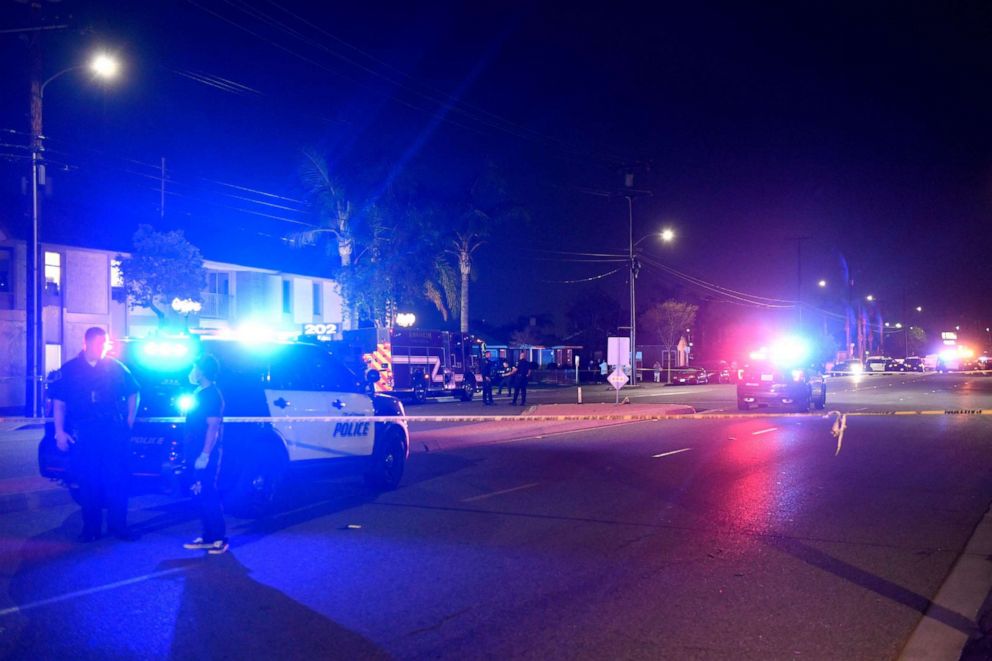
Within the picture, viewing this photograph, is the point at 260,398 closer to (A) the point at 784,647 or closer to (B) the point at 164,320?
(A) the point at 784,647

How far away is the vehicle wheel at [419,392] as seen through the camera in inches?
1347

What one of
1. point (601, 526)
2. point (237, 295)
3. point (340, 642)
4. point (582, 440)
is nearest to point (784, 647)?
point (340, 642)

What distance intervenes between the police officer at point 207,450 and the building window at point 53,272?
2955 centimetres


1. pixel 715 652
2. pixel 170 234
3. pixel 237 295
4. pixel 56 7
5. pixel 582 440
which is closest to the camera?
pixel 715 652

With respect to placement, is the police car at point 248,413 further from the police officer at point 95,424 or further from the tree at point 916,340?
the tree at point 916,340

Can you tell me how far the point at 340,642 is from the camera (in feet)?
19.1

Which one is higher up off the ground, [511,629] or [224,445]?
[224,445]

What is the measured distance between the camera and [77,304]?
3531 centimetres

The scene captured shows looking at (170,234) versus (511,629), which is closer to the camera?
(511,629)

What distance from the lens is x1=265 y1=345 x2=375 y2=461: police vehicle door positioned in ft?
34.0

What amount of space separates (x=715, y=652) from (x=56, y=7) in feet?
83.6

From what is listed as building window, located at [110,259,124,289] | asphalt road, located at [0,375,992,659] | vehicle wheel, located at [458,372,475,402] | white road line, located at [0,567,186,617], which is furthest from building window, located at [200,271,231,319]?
white road line, located at [0,567,186,617]

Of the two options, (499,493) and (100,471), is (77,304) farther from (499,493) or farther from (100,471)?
(100,471)

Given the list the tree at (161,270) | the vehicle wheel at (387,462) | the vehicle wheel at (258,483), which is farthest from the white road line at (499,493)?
the tree at (161,270)
